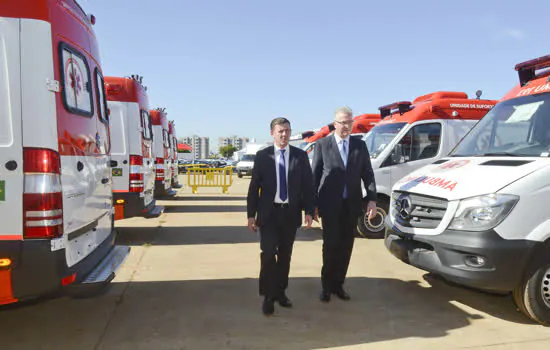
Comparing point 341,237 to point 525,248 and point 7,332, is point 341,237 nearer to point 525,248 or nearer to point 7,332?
point 525,248

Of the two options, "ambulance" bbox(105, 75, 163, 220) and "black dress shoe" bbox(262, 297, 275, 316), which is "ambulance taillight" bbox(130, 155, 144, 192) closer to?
"ambulance" bbox(105, 75, 163, 220)

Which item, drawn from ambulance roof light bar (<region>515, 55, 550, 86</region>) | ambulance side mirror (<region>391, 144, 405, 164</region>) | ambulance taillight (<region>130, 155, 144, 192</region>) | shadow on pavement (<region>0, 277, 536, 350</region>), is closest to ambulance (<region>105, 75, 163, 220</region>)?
ambulance taillight (<region>130, 155, 144, 192</region>)

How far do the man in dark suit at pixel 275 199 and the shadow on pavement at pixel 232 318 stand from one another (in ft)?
1.37

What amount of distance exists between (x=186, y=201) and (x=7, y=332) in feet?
37.2

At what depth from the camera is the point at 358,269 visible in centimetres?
585

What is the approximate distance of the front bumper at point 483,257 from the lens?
3.69m

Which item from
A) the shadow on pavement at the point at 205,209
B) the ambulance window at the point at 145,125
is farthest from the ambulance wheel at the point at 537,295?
the shadow on pavement at the point at 205,209

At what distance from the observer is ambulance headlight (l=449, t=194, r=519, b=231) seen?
12.1ft

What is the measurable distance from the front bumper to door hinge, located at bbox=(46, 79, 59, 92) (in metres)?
3.37

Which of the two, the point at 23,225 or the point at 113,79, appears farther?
the point at 113,79

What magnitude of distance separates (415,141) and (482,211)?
401 cm

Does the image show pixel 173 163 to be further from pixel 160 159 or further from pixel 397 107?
pixel 397 107

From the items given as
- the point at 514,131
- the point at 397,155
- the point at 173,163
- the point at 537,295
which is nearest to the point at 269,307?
the point at 537,295

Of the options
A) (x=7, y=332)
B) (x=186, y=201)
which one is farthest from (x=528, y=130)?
(x=186, y=201)
